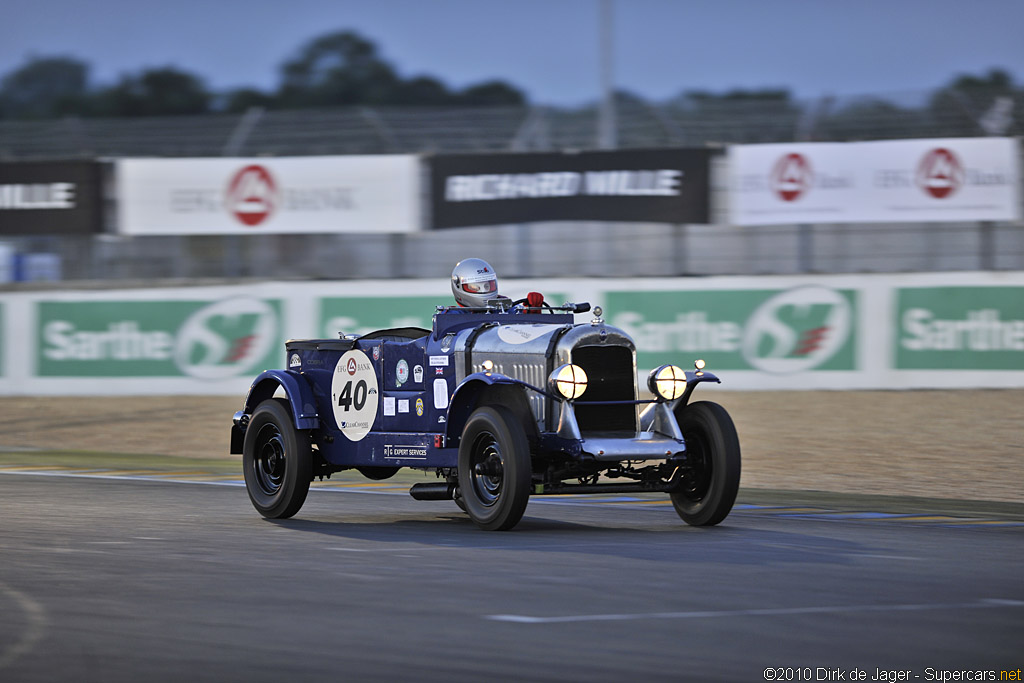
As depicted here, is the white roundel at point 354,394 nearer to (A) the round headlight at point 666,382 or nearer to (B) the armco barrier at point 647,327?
(A) the round headlight at point 666,382

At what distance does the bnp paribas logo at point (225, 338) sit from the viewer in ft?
77.5

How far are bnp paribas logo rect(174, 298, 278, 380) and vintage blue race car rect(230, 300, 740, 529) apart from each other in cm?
1190

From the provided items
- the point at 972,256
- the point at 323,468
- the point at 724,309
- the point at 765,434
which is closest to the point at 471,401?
the point at 323,468

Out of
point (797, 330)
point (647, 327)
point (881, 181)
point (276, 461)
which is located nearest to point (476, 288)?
point (276, 461)

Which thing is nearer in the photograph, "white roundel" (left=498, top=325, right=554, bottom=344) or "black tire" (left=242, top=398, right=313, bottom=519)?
"white roundel" (left=498, top=325, right=554, bottom=344)

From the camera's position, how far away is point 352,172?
25.3 metres

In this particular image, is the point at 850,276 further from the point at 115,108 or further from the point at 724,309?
the point at 115,108

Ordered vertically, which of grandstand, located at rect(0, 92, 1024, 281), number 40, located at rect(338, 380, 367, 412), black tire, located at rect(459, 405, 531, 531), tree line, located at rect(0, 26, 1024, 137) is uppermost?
tree line, located at rect(0, 26, 1024, 137)

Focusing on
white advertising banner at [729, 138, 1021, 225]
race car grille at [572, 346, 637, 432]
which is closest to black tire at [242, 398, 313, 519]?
race car grille at [572, 346, 637, 432]

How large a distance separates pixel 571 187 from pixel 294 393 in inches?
534

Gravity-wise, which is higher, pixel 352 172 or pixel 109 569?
pixel 352 172

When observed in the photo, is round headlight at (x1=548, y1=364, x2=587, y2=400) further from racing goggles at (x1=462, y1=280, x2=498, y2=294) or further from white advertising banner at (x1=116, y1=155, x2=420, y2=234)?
white advertising banner at (x1=116, y1=155, x2=420, y2=234)

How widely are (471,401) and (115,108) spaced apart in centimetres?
6904

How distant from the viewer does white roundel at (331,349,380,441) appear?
446 inches
